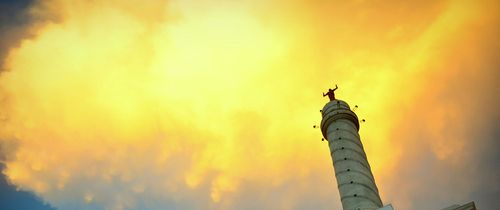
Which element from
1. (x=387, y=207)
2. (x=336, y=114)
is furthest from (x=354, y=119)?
(x=387, y=207)

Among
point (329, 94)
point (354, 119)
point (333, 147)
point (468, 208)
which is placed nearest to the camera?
point (468, 208)

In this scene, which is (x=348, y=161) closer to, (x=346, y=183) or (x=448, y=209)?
(x=346, y=183)

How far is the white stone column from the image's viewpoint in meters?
23.1

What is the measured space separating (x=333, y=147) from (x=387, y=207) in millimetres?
6112

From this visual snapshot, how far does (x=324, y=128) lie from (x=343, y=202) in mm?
6012

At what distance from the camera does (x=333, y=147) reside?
26.1 meters

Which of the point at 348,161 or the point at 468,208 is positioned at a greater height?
the point at 348,161

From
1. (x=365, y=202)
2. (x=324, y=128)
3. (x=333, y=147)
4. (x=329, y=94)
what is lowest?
(x=365, y=202)

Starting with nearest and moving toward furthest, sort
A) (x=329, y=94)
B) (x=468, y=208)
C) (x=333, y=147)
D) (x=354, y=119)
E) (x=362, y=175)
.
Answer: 1. (x=468, y=208)
2. (x=362, y=175)
3. (x=333, y=147)
4. (x=354, y=119)
5. (x=329, y=94)

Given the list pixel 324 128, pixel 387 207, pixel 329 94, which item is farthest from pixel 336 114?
pixel 387 207

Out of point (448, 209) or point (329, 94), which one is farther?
point (329, 94)

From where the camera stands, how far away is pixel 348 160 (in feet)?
82.0

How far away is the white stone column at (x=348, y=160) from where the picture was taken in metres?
23.1

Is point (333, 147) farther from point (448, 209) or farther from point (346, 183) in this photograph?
point (448, 209)
